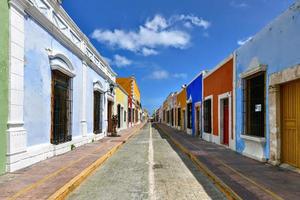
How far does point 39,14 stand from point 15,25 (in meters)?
1.55

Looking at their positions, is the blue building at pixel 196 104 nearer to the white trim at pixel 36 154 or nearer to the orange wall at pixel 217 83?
the orange wall at pixel 217 83

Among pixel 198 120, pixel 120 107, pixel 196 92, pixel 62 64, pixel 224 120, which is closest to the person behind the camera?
pixel 62 64

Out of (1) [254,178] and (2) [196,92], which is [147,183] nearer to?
(1) [254,178]

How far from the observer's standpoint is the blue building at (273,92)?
26.8 ft

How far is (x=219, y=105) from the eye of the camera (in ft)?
51.6

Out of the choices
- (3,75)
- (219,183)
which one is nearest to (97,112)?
(3,75)

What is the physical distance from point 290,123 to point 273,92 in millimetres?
1025

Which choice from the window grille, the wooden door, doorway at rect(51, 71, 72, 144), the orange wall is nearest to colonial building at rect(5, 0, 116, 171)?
doorway at rect(51, 71, 72, 144)

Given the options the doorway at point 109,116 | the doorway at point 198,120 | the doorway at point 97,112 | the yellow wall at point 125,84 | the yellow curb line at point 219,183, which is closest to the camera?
the yellow curb line at point 219,183

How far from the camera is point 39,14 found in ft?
30.3

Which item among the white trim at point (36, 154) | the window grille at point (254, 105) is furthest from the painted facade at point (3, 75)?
the window grille at point (254, 105)

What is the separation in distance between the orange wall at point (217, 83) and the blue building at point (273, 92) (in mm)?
2104

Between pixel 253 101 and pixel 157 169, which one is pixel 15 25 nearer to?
pixel 157 169

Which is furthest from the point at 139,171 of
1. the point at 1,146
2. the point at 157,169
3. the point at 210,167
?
the point at 1,146
